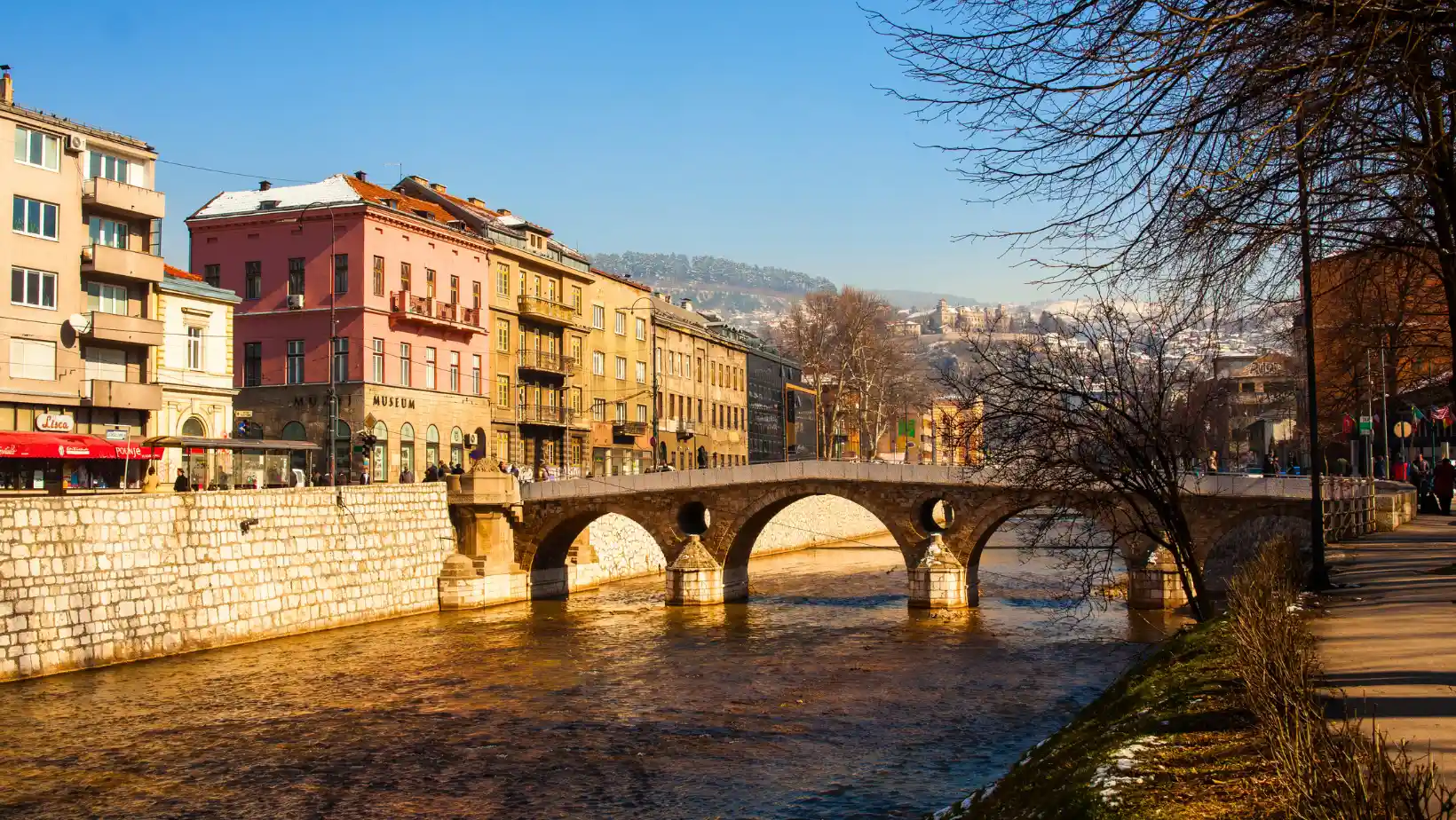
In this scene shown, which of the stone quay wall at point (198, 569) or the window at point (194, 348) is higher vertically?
the window at point (194, 348)

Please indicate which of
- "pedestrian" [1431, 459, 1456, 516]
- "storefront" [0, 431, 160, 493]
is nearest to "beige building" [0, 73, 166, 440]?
"storefront" [0, 431, 160, 493]

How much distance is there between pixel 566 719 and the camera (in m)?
21.0

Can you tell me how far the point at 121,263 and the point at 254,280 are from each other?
880 centimetres

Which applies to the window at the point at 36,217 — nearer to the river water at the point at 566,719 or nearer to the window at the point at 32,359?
the window at the point at 32,359

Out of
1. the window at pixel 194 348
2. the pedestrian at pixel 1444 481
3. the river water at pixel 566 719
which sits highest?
the window at pixel 194 348

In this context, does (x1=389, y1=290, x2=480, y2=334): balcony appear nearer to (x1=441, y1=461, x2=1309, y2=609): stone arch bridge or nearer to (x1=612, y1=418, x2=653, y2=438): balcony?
(x1=441, y1=461, x2=1309, y2=609): stone arch bridge

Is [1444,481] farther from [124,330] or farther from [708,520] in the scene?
[124,330]

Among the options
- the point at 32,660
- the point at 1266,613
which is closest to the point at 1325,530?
the point at 1266,613

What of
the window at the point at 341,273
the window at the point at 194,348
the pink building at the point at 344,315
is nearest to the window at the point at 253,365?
the pink building at the point at 344,315

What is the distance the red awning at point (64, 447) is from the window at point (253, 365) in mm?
8858

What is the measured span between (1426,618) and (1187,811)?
773 centimetres

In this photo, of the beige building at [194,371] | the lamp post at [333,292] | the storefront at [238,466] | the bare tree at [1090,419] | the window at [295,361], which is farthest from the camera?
the window at [295,361]

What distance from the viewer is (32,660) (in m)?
23.5

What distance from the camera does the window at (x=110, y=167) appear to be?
34.7 m
